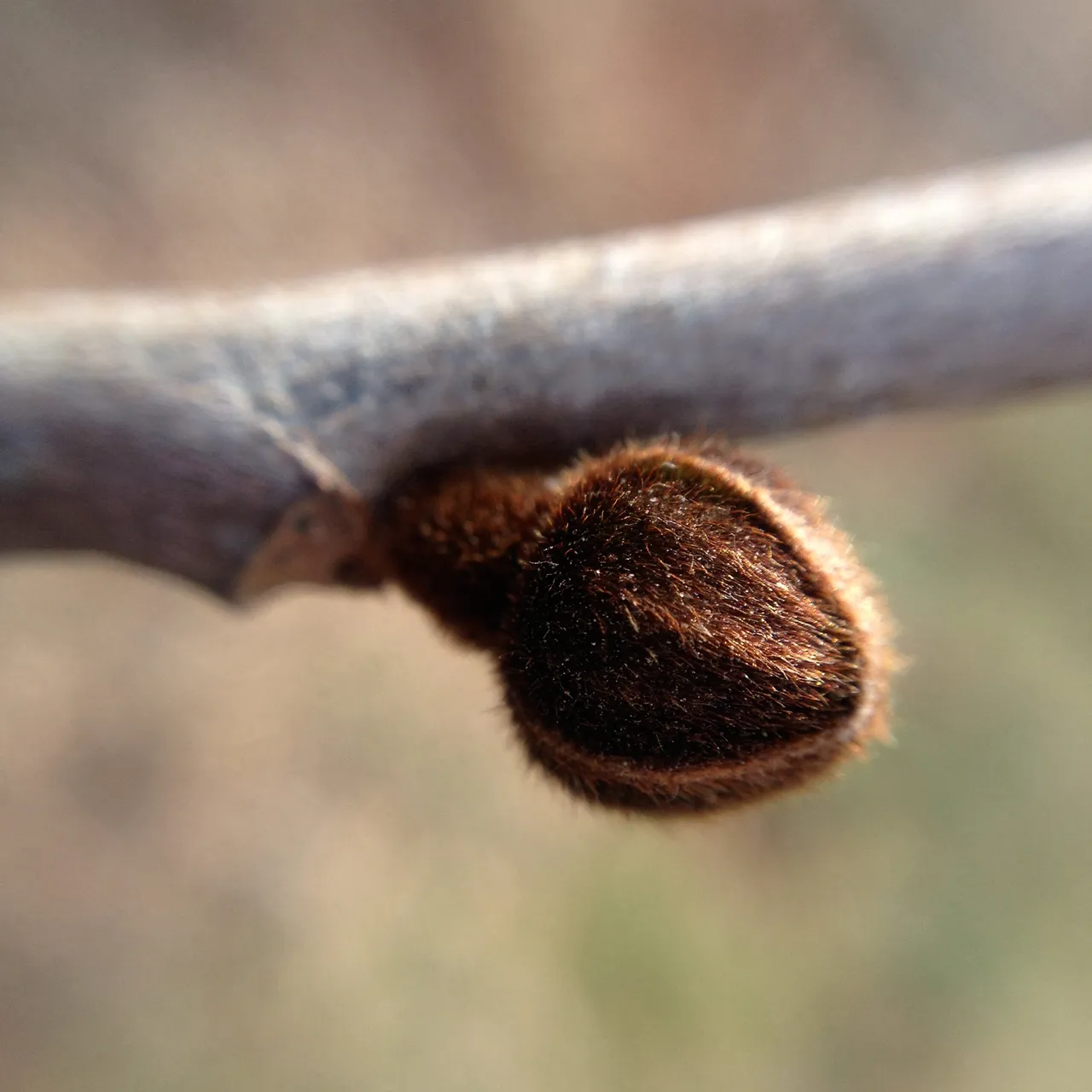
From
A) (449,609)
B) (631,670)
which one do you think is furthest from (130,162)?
(631,670)

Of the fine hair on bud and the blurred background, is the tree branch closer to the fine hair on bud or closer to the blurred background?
the fine hair on bud

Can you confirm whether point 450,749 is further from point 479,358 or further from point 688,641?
point 688,641

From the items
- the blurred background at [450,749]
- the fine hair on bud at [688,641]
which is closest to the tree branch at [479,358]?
the fine hair on bud at [688,641]

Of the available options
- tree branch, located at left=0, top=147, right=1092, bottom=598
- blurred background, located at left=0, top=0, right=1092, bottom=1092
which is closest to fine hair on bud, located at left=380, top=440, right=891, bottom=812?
tree branch, located at left=0, top=147, right=1092, bottom=598

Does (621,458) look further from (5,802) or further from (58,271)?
(58,271)

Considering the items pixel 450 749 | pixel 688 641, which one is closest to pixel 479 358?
pixel 688 641
